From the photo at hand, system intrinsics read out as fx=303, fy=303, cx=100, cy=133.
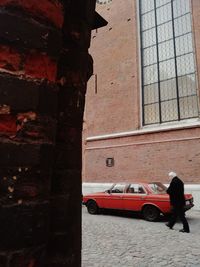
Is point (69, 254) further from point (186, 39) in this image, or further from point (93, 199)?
point (186, 39)

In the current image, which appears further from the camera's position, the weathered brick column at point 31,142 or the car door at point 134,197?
the car door at point 134,197

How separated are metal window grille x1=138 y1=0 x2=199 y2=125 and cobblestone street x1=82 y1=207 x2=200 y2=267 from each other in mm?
7808

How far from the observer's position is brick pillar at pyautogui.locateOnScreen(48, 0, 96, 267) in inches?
52.4

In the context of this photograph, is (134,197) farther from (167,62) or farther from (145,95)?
(167,62)

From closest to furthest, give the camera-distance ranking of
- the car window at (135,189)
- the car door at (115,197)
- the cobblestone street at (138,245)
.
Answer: the cobblestone street at (138,245)
the car window at (135,189)
the car door at (115,197)

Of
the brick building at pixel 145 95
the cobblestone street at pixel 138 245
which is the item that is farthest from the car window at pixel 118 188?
the brick building at pixel 145 95

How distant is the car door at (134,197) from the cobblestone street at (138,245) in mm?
937

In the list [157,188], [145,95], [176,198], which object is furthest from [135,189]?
[145,95]

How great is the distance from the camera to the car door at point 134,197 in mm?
11367

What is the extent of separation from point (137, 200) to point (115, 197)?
109 cm

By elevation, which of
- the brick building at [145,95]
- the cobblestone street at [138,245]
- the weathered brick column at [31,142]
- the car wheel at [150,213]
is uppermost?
the brick building at [145,95]

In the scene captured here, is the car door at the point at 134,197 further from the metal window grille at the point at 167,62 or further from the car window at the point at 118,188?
the metal window grille at the point at 167,62

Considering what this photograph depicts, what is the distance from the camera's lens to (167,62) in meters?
17.6

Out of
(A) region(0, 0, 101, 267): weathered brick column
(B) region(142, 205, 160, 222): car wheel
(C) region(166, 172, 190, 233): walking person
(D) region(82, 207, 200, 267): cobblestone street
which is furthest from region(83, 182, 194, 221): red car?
(A) region(0, 0, 101, 267): weathered brick column
